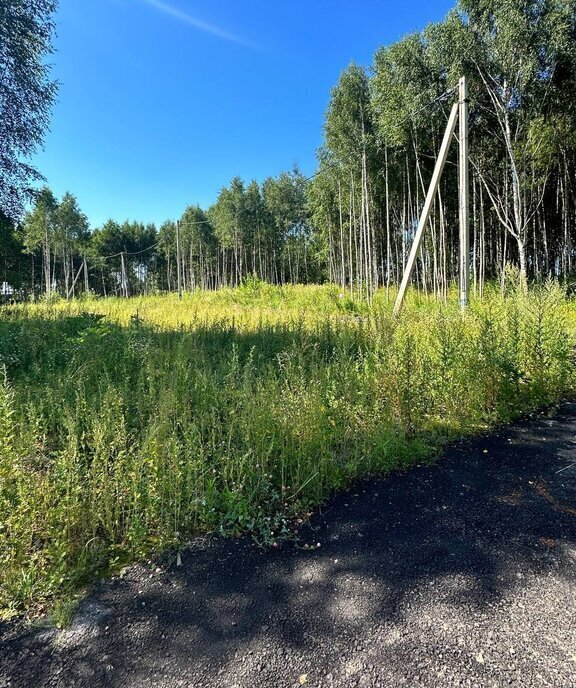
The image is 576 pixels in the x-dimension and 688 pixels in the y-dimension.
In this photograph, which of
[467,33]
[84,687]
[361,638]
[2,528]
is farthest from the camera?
[467,33]

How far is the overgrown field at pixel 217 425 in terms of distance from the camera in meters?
1.85

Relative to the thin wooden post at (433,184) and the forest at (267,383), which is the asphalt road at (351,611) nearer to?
the forest at (267,383)

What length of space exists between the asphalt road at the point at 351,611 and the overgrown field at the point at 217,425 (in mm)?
218

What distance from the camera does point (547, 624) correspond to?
141 cm

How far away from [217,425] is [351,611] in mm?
1353

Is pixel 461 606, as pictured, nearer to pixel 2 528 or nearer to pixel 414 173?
pixel 2 528

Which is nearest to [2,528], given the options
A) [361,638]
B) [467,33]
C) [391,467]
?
[361,638]

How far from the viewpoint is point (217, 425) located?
2521 mm

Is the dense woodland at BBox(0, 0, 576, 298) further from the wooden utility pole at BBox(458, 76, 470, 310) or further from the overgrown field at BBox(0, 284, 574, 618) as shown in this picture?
the overgrown field at BBox(0, 284, 574, 618)

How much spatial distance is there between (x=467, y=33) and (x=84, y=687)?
1514 cm

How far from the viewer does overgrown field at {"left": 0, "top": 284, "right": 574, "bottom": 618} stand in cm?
185

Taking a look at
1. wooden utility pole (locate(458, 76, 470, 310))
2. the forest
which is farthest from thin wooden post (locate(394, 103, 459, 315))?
the forest

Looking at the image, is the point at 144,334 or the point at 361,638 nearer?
the point at 361,638

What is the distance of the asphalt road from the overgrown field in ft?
0.71
